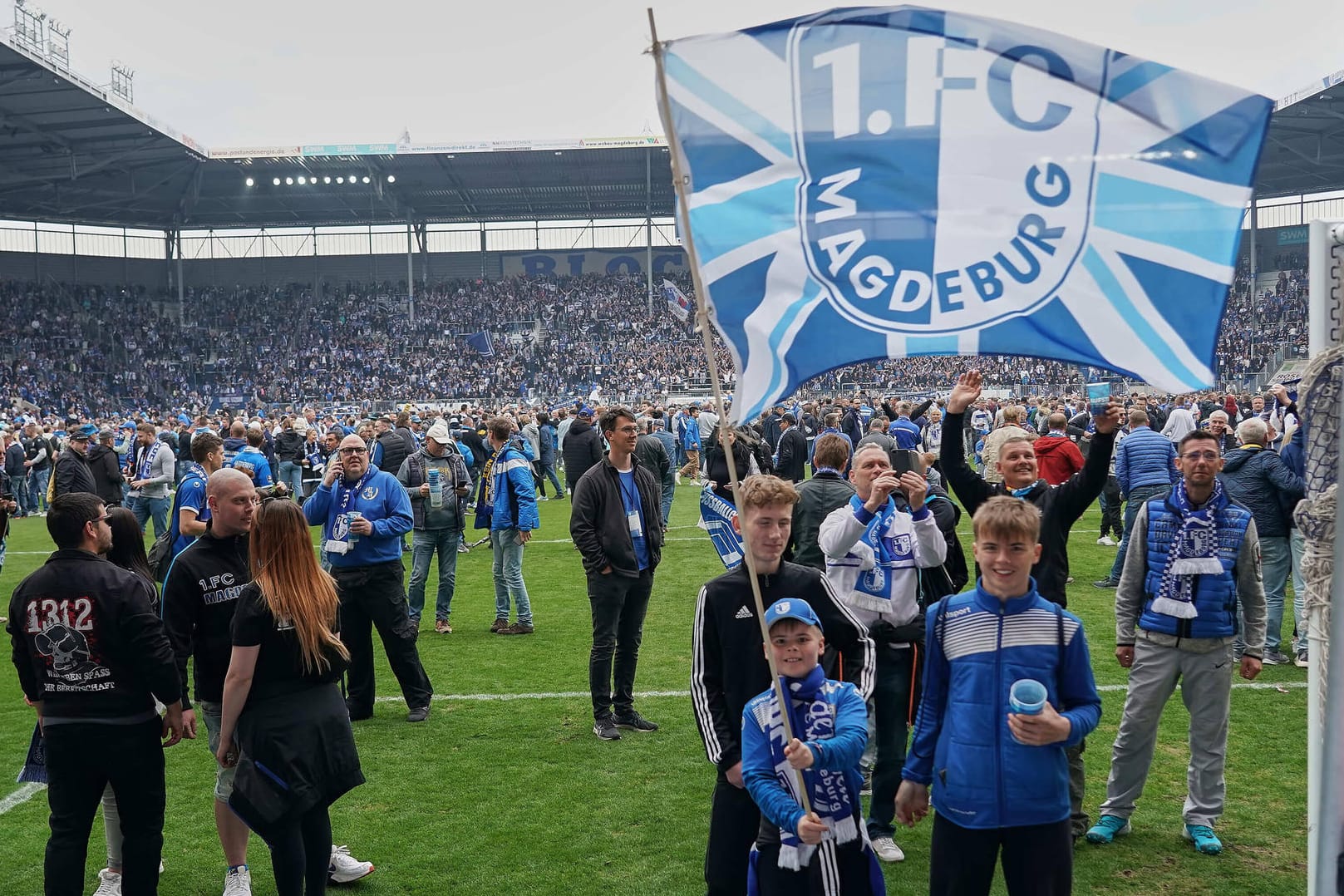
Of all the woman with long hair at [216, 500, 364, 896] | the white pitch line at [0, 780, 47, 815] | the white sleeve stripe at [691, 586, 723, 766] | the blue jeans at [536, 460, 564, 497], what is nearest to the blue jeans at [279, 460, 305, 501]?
the blue jeans at [536, 460, 564, 497]

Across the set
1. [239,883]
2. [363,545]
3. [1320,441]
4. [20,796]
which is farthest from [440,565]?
[1320,441]

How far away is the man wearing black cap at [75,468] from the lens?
12.8 metres

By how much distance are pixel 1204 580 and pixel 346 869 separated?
422cm

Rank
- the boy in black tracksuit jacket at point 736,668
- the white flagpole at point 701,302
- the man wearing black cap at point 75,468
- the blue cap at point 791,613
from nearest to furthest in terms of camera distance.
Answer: the white flagpole at point 701,302
the blue cap at point 791,613
the boy in black tracksuit jacket at point 736,668
the man wearing black cap at point 75,468

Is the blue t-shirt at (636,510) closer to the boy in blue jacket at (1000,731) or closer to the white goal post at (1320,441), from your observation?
the boy in blue jacket at (1000,731)

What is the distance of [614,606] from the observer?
696cm

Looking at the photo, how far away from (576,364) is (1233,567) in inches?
1883

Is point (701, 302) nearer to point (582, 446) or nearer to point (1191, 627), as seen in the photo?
point (1191, 627)

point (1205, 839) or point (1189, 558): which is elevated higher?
point (1189, 558)

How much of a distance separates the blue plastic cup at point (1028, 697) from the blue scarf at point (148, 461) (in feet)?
43.9

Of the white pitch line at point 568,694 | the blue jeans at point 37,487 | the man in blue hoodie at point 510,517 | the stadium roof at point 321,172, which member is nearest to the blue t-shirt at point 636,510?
the white pitch line at point 568,694

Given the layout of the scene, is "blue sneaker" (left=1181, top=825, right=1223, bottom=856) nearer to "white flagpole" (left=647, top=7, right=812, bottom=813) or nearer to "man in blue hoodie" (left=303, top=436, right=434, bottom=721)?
"white flagpole" (left=647, top=7, right=812, bottom=813)

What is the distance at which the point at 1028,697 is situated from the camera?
10.6 feet

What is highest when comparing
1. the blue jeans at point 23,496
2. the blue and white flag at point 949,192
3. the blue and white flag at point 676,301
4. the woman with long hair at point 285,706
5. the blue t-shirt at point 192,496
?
the blue and white flag at point 676,301
